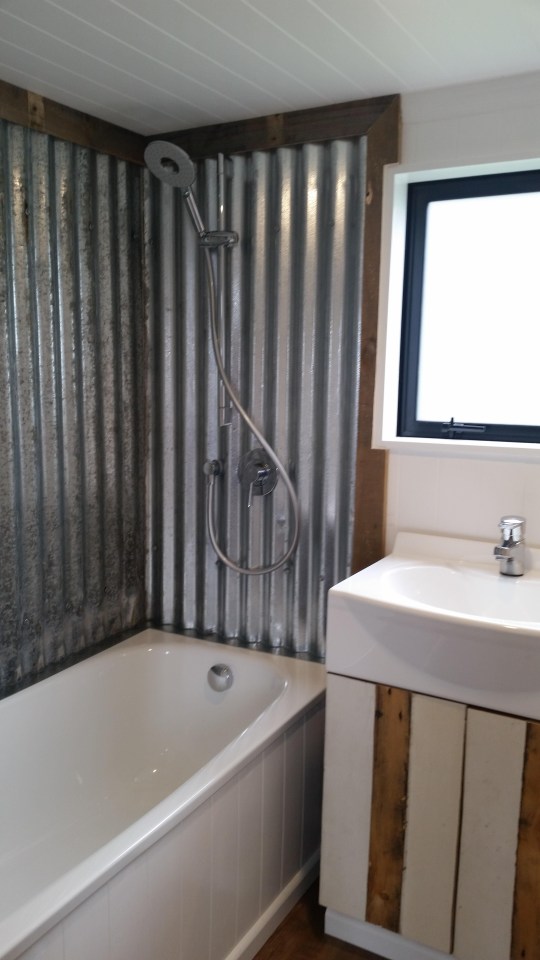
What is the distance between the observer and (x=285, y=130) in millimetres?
2234

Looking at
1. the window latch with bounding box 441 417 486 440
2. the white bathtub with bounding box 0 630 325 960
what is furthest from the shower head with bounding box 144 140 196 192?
the white bathtub with bounding box 0 630 325 960

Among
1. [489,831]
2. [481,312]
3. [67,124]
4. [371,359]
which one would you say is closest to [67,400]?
[67,124]

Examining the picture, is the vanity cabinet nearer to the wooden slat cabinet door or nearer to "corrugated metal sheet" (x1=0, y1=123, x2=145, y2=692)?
the wooden slat cabinet door

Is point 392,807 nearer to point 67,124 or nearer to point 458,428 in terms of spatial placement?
point 458,428

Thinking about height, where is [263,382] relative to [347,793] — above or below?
above

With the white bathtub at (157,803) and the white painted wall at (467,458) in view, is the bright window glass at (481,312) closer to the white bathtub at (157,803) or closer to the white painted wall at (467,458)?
the white painted wall at (467,458)

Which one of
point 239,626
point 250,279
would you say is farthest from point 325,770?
point 250,279

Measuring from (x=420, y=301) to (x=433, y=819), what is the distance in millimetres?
1390

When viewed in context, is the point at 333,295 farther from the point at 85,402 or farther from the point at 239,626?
the point at 239,626

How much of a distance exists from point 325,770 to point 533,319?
1.32 meters

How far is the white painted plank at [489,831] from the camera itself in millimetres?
1655

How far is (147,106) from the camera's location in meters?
2.17

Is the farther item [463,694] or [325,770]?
[325,770]

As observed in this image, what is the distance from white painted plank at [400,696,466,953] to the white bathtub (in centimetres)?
36
